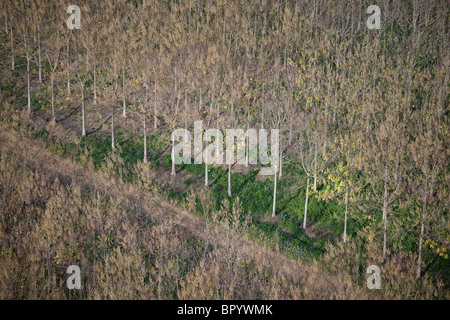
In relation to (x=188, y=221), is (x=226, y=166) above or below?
above

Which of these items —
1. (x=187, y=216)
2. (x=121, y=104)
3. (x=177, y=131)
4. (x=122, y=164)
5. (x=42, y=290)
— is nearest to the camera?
(x=42, y=290)

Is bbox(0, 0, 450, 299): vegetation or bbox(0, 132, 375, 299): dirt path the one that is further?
bbox(0, 0, 450, 299): vegetation

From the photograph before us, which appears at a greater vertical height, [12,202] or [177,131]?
[177,131]

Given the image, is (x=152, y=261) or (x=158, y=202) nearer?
(x=152, y=261)

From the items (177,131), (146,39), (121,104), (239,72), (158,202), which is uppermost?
(146,39)

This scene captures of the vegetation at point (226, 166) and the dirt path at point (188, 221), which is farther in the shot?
the vegetation at point (226, 166)

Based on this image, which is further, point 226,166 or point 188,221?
point 226,166

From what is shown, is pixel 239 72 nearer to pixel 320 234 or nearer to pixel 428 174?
pixel 320 234

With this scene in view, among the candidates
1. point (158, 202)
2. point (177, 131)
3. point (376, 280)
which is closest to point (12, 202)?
point (158, 202)
